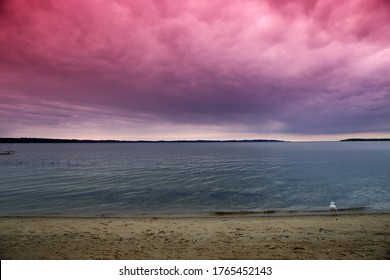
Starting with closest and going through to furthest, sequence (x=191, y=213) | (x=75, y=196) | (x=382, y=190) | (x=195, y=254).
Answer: (x=195, y=254) → (x=191, y=213) → (x=75, y=196) → (x=382, y=190)

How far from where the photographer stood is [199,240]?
11.2 m

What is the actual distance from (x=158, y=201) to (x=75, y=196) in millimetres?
10380

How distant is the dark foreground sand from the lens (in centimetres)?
929

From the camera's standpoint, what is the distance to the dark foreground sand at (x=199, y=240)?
9289mm

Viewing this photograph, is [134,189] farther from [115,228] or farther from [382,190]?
[382,190]

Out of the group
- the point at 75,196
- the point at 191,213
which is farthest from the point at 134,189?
the point at 191,213

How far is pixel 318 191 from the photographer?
1229 inches

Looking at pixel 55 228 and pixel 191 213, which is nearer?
pixel 55 228
